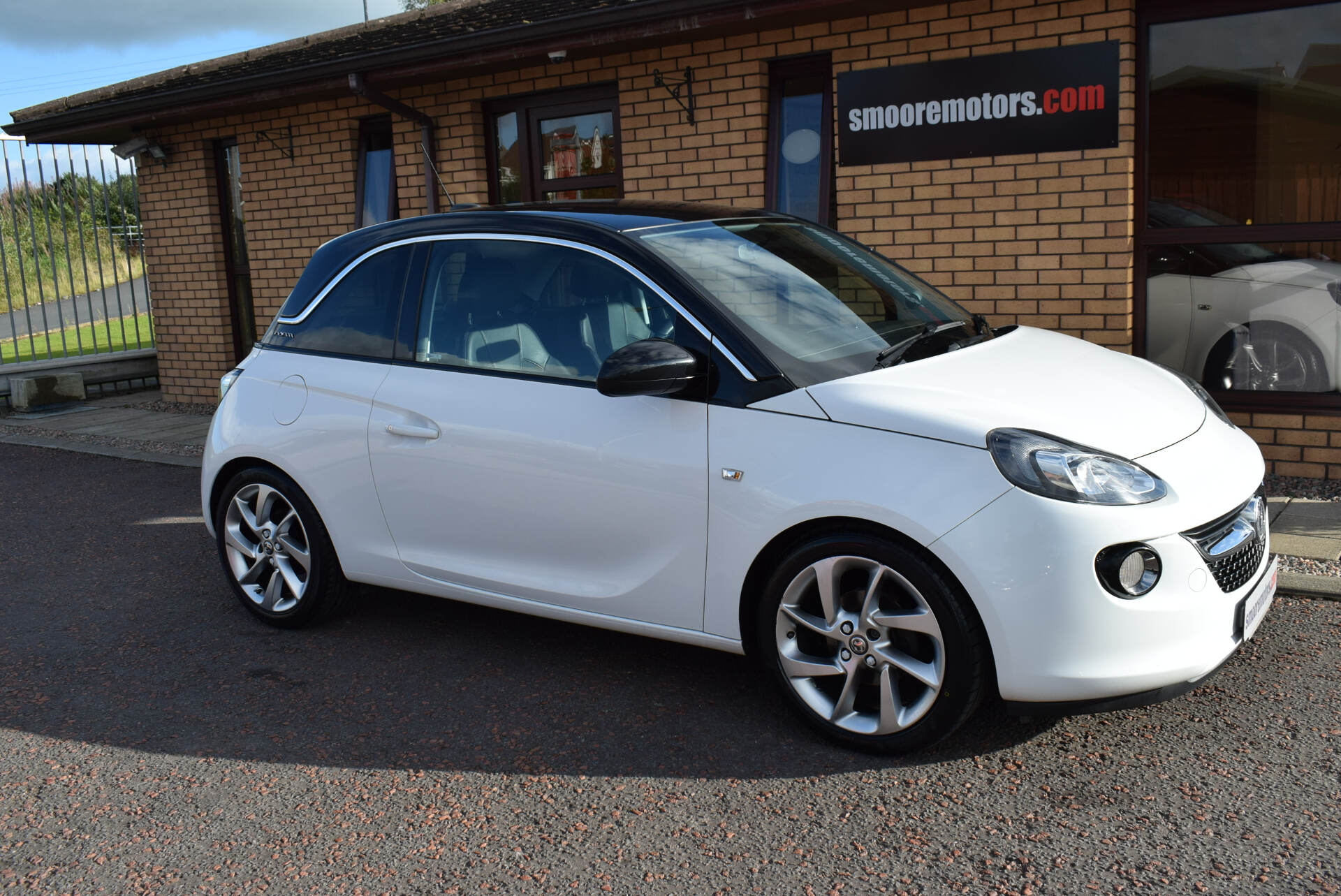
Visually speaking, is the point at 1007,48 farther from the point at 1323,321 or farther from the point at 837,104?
the point at 1323,321

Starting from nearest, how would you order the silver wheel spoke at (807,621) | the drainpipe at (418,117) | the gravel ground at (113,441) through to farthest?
the silver wheel spoke at (807,621)
the drainpipe at (418,117)
the gravel ground at (113,441)

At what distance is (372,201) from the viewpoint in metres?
10.4

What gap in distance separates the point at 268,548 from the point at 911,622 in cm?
290

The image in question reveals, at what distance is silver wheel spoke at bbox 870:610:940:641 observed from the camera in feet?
10.9

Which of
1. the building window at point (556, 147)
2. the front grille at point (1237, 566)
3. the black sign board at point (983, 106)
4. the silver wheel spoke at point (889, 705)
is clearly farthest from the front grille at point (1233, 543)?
the building window at point (556, 147)

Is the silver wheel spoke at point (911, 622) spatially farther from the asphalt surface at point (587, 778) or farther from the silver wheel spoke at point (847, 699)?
the asphalt surface at point (587, 778)

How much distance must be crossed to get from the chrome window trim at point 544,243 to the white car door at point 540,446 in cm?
2

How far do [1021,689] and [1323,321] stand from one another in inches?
178

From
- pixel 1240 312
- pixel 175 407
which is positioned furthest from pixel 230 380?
pixel 175 407

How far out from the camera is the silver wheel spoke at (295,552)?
15.8 feet

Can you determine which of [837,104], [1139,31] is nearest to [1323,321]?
[1139,31]

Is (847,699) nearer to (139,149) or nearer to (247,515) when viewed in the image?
(247,515)

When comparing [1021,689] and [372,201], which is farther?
[372,201]

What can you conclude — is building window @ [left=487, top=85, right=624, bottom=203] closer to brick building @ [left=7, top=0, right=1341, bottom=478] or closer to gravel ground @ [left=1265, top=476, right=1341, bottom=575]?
brick building @ [left=7, top=0, right=1341, bottom=478]
